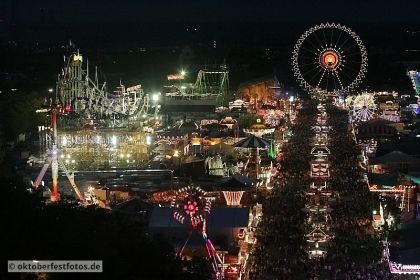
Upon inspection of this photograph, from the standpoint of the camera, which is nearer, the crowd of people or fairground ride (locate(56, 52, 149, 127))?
the crowd of people

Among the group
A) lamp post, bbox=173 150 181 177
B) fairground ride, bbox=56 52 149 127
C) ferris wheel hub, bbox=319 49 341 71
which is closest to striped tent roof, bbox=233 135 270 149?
lamp post, bbox=173 150 181 177

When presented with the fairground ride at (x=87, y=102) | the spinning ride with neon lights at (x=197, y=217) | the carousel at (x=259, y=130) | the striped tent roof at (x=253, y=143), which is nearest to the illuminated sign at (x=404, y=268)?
the spinning ride with neon lights at (x=197, y=217)

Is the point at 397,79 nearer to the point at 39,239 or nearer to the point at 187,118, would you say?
the point at 187,118

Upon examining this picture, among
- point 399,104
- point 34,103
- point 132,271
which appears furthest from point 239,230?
point 399,104

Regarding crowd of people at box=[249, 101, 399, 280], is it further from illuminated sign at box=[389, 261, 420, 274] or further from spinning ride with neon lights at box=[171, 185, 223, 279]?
spinning ride with neon lights at box=[171, 185, 223, 279]

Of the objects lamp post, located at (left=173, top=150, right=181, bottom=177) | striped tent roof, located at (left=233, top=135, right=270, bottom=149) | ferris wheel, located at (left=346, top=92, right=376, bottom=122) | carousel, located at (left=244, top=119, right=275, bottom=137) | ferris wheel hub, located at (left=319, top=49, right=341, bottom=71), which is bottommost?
lamp post, located at (left=173, top=150, right=181, bottom=177)

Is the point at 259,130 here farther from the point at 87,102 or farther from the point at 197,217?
the point at 197,217

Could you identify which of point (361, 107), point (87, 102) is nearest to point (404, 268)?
point (87, 102)
